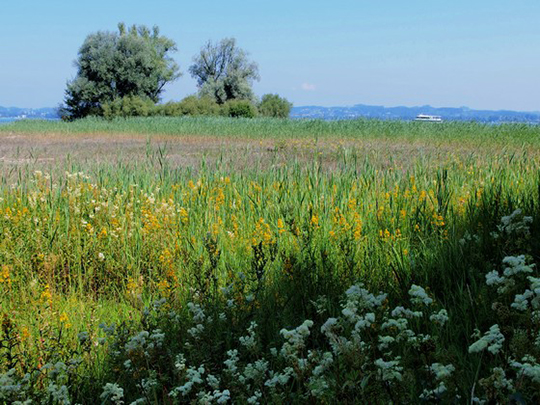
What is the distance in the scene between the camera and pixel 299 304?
3.63m

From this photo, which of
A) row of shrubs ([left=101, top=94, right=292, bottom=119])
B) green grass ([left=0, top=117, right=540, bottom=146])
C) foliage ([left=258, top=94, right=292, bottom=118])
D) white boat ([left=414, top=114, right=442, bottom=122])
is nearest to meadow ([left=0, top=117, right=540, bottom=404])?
green grass ([left=0, top=117, right=540, bottom=146])

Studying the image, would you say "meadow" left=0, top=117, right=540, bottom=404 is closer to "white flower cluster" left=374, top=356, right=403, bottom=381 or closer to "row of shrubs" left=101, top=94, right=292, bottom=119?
"white flower cluster" left=374, top=356, right=403, bottom=381

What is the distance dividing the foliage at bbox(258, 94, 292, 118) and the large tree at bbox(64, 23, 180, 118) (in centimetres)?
1439

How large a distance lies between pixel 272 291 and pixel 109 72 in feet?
182

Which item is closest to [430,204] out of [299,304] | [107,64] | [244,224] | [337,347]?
[244,224]

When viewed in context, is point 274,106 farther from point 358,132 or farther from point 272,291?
point 272,291

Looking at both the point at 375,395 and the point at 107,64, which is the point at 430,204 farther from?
the point at 107,64

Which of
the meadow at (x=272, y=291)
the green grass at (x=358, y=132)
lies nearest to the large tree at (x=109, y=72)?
the green grass at (x=358, y=132)

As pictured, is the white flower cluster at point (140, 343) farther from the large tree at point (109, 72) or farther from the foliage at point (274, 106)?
the foliage at point (274, 106)

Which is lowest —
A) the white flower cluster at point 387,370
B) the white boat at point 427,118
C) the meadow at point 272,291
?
the meadow at point 272,291

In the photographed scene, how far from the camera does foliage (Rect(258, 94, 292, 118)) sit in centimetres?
6739

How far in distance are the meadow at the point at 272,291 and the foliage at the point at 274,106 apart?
60044 mm

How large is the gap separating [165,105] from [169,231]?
48164 millimetres

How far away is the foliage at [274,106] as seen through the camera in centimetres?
6739
